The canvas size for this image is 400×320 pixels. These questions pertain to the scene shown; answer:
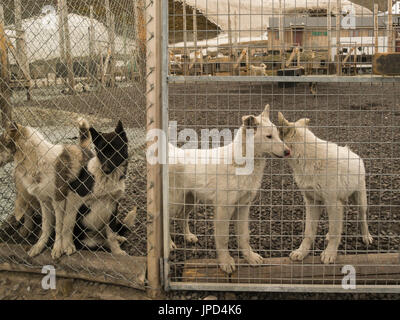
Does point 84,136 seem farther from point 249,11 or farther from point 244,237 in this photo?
point 249,11

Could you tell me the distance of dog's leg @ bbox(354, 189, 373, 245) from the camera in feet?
11.8

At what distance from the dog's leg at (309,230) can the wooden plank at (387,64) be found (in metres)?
1.29

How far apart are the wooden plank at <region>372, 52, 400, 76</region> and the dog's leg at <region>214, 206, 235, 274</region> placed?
1.53 m

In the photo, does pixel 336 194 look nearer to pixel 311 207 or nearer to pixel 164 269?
pixel 311 207

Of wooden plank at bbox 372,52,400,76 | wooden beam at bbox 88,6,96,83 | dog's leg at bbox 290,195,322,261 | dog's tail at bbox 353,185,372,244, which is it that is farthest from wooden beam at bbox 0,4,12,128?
wooden plank at bbox 372,52,400,76

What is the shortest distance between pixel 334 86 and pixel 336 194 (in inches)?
504

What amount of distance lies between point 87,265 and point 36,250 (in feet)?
1.76

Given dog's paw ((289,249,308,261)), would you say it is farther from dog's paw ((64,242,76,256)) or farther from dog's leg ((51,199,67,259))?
dog's leg ((51,199,67,259))

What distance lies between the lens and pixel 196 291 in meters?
3.04

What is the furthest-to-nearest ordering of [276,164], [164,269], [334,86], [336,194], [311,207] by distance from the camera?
[334,86] < [276,164] < [311,207] < [336,194] < [164,269]

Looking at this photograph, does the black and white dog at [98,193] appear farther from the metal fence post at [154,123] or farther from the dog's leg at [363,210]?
the dog's leg at [363,210]
